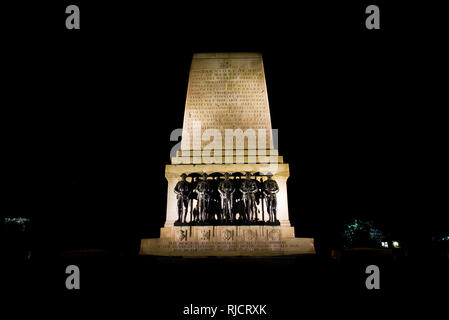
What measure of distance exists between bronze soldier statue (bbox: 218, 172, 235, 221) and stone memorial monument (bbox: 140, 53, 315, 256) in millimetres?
37

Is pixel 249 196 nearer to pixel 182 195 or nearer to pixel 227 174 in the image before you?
pixel 227 174

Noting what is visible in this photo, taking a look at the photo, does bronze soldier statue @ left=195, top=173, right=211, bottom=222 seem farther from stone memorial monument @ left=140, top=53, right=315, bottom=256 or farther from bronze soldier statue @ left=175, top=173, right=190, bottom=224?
bronze soldier statue @ left=175, top=173, right=190, bottom=224

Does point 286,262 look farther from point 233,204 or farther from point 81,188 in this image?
point 81,188

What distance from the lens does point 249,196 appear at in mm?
11773

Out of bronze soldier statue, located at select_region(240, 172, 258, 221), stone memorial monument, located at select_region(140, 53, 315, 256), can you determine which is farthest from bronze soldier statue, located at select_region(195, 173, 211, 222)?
bronze soldier statue, located at select_region(240, 172, 258, 221)

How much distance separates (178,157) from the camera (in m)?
13.8

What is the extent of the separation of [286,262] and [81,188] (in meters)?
20.1

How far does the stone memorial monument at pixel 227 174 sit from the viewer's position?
442 inches

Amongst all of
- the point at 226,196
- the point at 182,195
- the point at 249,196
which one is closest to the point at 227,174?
the point at 226,196

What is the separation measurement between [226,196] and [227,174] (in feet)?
2.74

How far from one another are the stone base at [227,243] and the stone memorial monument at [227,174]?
0.11 ft

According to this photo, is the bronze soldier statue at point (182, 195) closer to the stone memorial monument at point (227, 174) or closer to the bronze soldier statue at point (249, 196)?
the stone memorial monument at point (227, 174)

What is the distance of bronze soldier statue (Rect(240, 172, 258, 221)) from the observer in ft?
38.3

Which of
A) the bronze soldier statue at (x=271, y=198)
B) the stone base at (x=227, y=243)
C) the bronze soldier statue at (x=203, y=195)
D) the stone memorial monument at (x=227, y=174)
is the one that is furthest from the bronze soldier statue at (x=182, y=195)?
Answer: the bronze soldier statue at (x=271, y=198)
